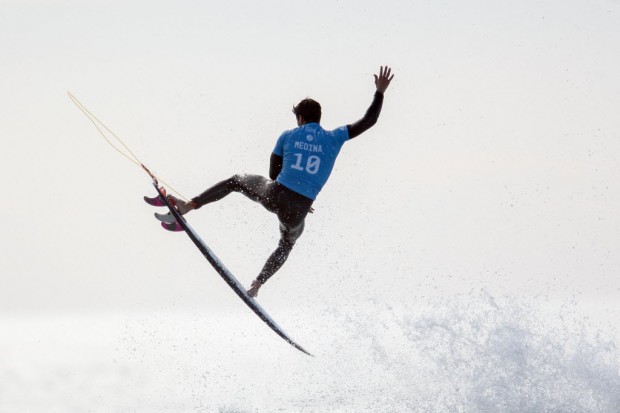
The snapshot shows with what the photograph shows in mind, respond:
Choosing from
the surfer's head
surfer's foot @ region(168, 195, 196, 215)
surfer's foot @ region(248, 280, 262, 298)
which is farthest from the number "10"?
surfer's foot @ region(248, 280, 262, 298)

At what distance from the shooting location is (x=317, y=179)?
1071cm

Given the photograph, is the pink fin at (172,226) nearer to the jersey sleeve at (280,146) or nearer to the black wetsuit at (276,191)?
the black wetsuit at (276,191)

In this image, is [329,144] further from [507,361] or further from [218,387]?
[218,387]

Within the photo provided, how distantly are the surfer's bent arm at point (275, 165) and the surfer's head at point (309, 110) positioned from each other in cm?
46

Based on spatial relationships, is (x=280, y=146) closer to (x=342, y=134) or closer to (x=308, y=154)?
(x=308, y=154)

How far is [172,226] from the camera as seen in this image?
11.0m

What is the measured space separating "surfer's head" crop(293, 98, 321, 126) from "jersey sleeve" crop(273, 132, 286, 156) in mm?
272

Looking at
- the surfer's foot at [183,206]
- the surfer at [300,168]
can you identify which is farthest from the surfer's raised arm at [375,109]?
the surfer's foot at [183,206]

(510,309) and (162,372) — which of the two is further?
(162,372)

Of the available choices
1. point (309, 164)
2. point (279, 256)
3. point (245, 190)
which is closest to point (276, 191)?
point (245, 190)

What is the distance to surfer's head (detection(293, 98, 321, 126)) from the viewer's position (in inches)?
424

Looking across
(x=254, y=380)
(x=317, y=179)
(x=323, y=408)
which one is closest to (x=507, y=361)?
(x=323, y=408)

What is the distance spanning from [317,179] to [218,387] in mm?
4404

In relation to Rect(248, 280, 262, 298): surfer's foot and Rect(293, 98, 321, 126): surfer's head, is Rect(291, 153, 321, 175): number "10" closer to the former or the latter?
Rect(293, 98, 321, 126): surfer's head
